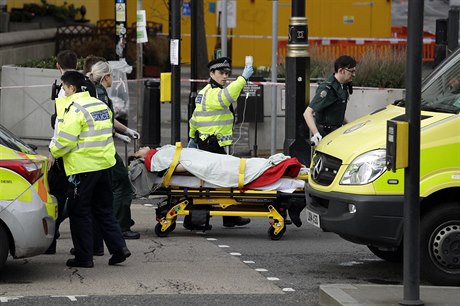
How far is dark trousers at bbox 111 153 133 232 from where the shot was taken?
10969 mm

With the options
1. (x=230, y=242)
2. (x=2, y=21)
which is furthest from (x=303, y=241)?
(x=2, y=21)

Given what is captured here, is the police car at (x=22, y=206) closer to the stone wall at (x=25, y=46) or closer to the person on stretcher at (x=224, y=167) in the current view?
the person on stretcher at (x=224, y=167)

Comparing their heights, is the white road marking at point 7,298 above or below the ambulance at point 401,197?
below

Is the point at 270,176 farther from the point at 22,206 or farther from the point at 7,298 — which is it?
the point at 7,298

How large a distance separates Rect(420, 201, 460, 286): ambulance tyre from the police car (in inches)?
119

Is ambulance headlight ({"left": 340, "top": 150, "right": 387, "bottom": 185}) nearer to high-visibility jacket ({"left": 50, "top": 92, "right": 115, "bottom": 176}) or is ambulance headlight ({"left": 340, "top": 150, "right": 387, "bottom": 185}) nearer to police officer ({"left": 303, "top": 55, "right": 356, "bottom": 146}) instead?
high-visibility jacket ({"left": 50, "top": 92, "right": 115, "bottom": 176})

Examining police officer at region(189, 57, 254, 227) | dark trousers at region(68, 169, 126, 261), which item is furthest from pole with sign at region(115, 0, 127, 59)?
dark trousers at region(68, 169, 126, 261)

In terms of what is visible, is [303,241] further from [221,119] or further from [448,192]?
[448,192]

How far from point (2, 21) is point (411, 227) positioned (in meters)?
19.4

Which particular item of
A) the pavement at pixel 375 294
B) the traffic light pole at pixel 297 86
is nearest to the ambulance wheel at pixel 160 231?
the pavement at pixel 375 294

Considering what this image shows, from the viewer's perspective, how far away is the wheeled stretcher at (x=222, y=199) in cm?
1098

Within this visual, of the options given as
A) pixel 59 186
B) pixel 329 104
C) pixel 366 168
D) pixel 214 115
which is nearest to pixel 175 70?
pixel 214 115

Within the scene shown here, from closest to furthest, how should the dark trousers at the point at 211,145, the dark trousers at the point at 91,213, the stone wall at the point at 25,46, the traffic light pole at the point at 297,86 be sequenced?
the dark trousers at the point at 91,213 → the dark trousers at the point at 211,145 → the traffic light pole at the point at 297,86 → the stone wall at the point at 25,46

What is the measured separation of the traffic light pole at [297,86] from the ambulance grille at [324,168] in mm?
4317
